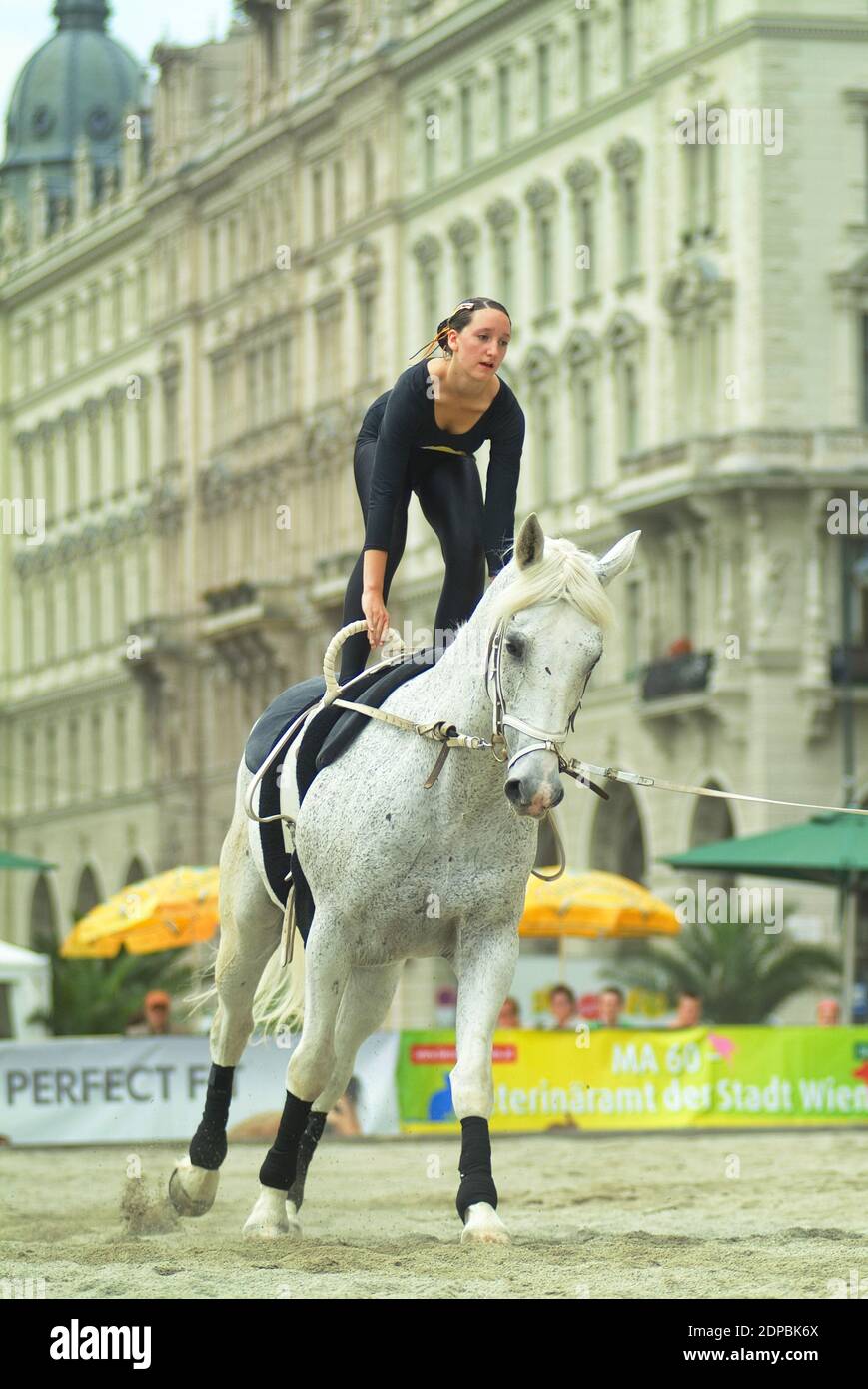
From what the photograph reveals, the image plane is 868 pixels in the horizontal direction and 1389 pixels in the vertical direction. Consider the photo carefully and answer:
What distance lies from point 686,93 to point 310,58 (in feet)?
71.4

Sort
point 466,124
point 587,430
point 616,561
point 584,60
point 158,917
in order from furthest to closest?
point 466,124
point 587,430
point 584,60
point 158,917
point 616,561

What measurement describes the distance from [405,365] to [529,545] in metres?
53.5

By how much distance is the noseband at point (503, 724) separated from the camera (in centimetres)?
922

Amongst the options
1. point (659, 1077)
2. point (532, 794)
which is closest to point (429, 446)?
point (532, 794)

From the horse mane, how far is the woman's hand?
3.90ft

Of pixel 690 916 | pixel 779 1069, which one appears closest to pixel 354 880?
pixel 779 1069

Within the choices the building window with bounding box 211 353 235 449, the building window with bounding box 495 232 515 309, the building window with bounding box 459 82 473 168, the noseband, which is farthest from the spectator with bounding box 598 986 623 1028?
the building window with bounding box 211 353 235 449

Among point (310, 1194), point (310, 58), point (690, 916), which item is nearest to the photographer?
point (310, 1194)

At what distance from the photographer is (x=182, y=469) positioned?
81938mm

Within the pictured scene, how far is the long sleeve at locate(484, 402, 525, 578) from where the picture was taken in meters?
10.7

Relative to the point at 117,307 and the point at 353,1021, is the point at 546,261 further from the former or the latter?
the point at 353,1021

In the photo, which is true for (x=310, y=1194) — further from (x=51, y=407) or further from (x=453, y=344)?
(x=51, y=407)

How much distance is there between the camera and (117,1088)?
2256 centimetres


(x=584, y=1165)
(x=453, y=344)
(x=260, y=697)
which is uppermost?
(x=260, y=697)
